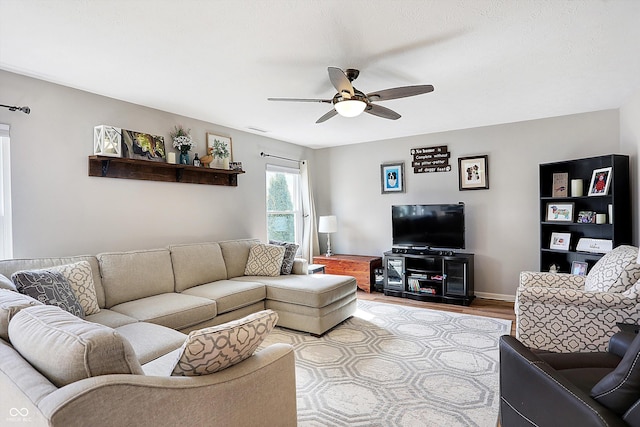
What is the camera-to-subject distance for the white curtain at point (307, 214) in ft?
19.0

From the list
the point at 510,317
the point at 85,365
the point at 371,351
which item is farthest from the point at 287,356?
the point at 510,317

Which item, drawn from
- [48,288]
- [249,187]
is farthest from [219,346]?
[249,187]

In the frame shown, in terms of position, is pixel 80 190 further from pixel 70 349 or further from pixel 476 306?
pixel 476 306

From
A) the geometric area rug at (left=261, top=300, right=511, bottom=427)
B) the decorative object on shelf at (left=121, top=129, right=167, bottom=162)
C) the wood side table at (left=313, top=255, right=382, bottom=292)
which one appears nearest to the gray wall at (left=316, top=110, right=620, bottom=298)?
the wood side table at (left=313, top=255, right=382, bottom=292)

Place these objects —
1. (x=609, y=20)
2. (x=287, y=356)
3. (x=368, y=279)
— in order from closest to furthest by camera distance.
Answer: (x=287, y=356) < (x=609, y=20) < (x=368, y=279)

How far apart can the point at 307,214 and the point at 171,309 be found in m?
3.30

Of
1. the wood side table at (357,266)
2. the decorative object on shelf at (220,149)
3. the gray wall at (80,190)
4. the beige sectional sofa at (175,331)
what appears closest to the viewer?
the beige sectional sofa at (175,331)

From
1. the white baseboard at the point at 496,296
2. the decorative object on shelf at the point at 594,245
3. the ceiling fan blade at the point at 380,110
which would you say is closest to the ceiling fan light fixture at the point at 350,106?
the ceiling fan blade at the point at 380,110

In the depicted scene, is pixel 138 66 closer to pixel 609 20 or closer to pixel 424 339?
pixel 609 20

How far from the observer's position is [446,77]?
2.96 m

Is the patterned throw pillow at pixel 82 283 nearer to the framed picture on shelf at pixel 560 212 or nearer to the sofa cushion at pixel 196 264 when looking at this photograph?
the sofa cushion at pixel 196 264

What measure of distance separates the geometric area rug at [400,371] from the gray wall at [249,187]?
151cm

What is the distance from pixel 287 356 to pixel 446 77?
103 inches

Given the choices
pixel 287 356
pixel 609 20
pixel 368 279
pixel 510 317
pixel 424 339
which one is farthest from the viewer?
pixel 368 279
